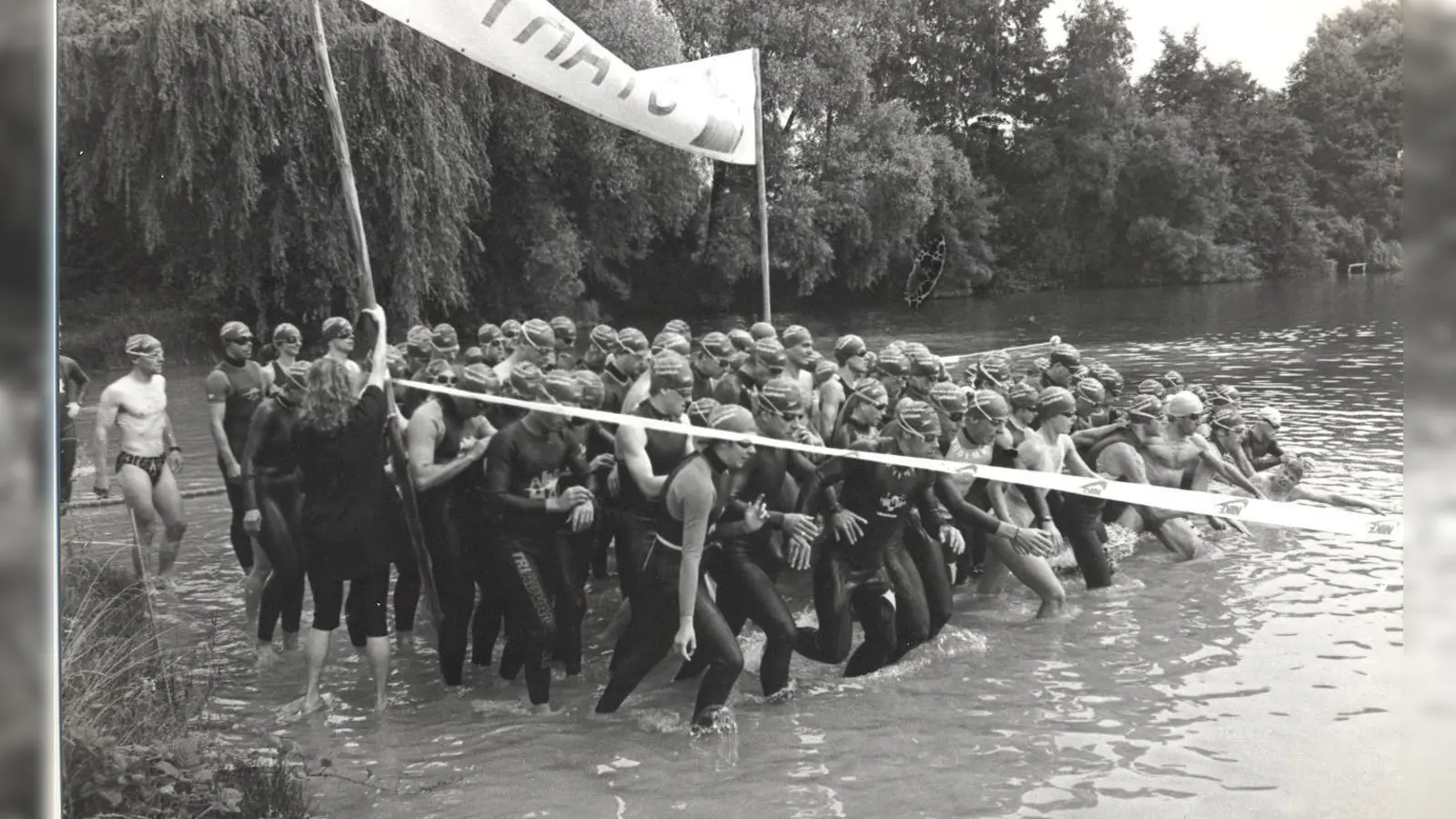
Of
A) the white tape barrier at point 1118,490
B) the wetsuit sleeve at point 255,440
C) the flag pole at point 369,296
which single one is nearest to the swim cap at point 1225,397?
the white tape barrier at point 1118,490

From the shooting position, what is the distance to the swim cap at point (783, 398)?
20.9ft

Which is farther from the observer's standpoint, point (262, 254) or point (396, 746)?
point (262, 254)

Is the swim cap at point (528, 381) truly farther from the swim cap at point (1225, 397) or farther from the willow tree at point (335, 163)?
the willow tree at point (335, 163)

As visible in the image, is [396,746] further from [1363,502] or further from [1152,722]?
[1363,502]

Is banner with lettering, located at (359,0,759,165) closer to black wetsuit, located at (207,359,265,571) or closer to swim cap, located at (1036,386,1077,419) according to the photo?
swim cap, located at (1036,386,1077,419)

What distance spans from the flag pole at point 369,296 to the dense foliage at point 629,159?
9089mm

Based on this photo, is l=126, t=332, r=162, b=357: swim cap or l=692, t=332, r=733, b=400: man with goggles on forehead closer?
l=126, t=332, r=162, b=357: swim cap

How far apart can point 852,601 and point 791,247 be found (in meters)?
11.1

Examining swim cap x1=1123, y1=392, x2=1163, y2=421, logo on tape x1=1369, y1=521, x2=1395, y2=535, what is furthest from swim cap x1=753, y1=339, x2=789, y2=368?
Answer: logo on tape x1=1369, y1=521, x2=1395, y2=535

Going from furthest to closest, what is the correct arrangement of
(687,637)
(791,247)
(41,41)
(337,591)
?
(791,247) → (337,591) → (687,637) → (41,41)

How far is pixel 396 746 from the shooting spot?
584 cm

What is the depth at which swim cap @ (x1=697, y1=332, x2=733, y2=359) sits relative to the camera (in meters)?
8.66

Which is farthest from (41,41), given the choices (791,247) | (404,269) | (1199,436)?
(404,269)

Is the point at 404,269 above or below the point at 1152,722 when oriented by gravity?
above
